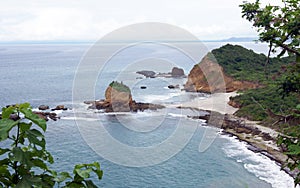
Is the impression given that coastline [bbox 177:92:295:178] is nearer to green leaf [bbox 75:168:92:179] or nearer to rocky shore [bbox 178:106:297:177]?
rocky shore [bbox 178:106:297:177]

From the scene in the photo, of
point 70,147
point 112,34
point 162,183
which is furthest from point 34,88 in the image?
point 112,34

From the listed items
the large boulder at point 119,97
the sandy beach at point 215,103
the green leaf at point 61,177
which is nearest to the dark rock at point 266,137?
the sandy beach at point 215,103

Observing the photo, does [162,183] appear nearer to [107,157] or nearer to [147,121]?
[107,157]

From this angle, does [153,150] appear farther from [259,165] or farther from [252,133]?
[252,133]

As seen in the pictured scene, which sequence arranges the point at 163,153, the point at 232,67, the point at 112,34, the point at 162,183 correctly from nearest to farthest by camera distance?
1. the point at 112,34
2. the point at 162,183
3. the point at 163,153
4. the point at 232,67

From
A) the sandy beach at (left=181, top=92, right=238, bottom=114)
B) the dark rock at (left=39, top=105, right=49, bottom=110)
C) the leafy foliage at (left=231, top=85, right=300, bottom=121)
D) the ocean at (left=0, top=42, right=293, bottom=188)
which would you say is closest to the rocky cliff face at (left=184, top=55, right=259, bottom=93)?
the sandy beach at (left=181, top=92, right=238, bottom=114)

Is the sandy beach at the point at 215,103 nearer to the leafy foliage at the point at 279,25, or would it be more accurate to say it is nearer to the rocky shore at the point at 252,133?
the rocky shore at the point at 252,133
